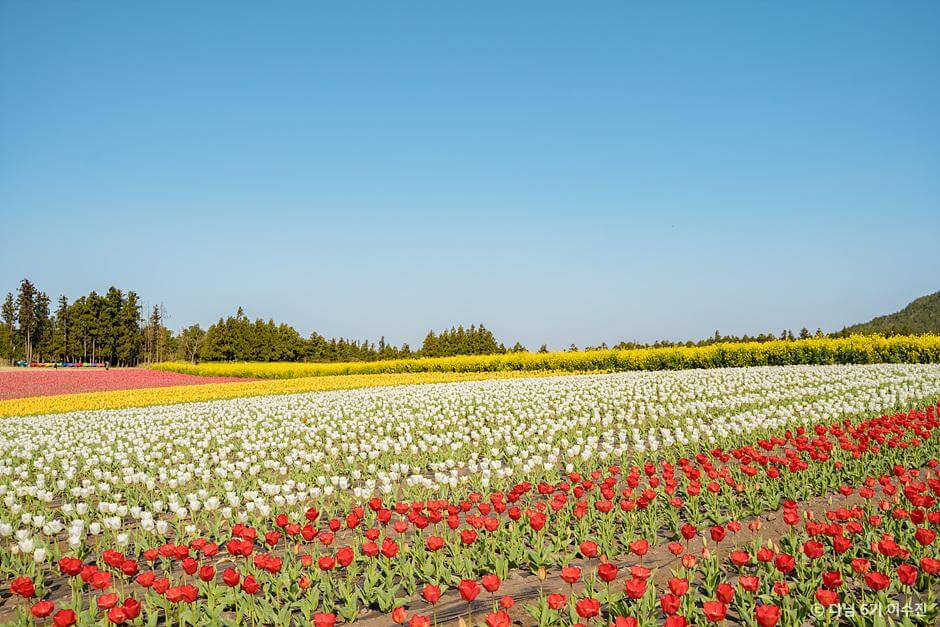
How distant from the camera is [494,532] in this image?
207 inches

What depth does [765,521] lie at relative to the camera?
5.73 meters

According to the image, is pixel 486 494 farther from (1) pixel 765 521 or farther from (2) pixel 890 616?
(2) pixel 890 616

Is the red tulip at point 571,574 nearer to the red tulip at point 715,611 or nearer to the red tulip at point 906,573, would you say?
the red tulip at point 715,611

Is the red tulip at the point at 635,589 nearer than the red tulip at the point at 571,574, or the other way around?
the red tulip at the point at 635,589

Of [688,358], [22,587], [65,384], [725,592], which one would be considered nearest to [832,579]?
[725,592]

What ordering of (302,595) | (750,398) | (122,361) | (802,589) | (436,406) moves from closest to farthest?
1. (802,589)
2. (302,595)
3. (750,398)
4. (436,406)
5. (122,361)

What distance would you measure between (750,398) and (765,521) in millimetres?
8001

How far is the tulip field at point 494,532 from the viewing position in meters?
3.67

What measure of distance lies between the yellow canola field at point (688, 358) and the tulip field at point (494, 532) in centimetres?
1538

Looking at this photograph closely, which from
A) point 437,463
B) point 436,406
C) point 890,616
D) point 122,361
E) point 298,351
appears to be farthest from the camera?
point 122,361

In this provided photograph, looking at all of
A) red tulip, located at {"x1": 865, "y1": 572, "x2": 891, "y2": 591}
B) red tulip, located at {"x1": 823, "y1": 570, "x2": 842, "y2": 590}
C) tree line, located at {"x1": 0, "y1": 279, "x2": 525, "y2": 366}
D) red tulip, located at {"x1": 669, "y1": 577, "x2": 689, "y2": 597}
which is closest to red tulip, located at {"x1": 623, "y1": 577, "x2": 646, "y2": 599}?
red tulip, located at {"x1": 669, "y1": 577, "x2": 689, "y2": 597}

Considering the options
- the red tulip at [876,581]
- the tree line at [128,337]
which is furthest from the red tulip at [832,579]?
the tree line at [128,337]

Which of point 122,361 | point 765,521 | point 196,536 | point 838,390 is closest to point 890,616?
point 765,521

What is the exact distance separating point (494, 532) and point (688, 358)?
25755 millimetres
